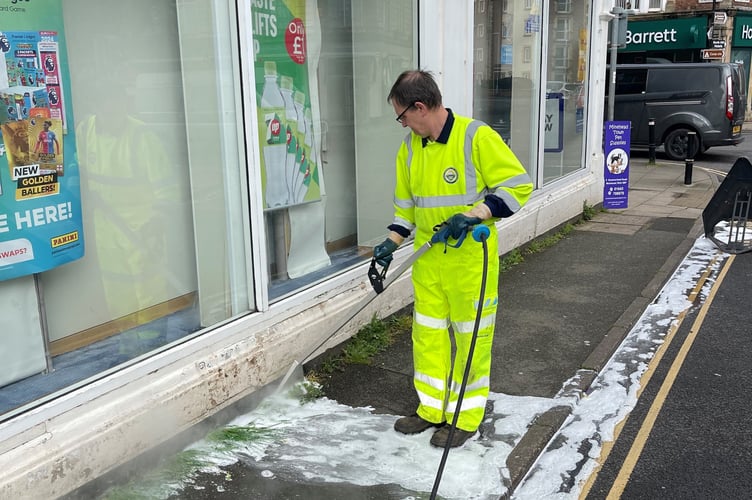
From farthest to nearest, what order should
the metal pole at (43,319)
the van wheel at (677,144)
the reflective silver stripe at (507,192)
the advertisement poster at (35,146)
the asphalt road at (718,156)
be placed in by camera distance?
the van wheel at (677,144), the asphalt road at (718,156), the metal pole at (43,319), the reflective silver stripe at (507,192), the advertisement poster at (35,146)

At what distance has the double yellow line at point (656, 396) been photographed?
3713 millimetres

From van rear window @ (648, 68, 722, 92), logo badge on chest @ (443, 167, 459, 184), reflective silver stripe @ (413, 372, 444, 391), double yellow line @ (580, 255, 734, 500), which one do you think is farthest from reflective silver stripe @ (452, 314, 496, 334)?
van rear window @ (648, 68, 722, 92)

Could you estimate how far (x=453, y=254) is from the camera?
12.5 feet

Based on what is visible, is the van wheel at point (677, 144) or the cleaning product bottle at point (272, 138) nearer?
the cleaning product bottle at point (272, 138)

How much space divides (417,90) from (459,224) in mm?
729

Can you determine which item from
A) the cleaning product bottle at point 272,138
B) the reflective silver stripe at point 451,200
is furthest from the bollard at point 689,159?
the reflective silver stripe at point 451,200

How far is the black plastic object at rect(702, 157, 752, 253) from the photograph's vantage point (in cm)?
830

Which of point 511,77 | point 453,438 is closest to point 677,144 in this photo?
point 511,77

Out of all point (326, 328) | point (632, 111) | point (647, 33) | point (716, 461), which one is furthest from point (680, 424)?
point (647, 33)

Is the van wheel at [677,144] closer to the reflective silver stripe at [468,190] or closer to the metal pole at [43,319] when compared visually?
the reflective silver stripe at [468,190]

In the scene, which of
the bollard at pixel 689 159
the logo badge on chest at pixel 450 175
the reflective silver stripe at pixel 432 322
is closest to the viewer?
the logo badge on chest at pixel 450 175

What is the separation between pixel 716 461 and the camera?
12.7 ft

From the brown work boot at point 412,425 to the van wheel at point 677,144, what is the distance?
14.3 meters

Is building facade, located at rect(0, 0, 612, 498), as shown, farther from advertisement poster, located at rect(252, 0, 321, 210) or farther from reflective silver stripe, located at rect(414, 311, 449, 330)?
reflective silver stripe, located at rect(414, 311, 449, 330)
